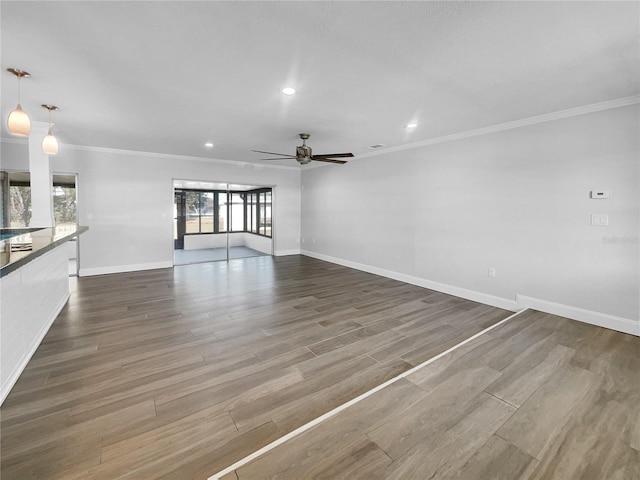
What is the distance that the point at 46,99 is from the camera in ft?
10.9

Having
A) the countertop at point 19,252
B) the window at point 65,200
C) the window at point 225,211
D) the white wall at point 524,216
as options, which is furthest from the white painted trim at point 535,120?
the window at point 65,200

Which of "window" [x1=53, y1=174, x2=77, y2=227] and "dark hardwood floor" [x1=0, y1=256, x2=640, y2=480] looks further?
"window" [x1=53, y1=174, x2=77, y2=227]

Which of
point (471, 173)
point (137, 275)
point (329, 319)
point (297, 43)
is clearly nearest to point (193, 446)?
point (329, 319)

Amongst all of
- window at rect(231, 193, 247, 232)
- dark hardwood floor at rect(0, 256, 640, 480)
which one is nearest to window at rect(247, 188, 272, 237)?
window at rect(231, 193, 247, 232)

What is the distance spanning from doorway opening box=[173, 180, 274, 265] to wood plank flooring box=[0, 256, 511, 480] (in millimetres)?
4051

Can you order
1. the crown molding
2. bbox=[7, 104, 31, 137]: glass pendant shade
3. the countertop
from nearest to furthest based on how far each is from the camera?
1. the countertop
2. bbox=[7, 104, 31, 137]: glass pendant shade
3. the crown molding

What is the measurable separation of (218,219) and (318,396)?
8.56 m

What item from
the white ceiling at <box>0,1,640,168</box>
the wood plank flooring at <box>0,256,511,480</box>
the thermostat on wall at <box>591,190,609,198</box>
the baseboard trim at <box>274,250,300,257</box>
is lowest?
the wood plank flooring at <box>0,256,511,480</box>

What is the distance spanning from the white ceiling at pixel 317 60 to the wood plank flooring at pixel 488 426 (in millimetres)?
2594

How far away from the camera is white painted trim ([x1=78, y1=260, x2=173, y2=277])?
19.6ft

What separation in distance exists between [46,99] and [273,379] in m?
3.96

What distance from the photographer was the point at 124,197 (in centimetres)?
627

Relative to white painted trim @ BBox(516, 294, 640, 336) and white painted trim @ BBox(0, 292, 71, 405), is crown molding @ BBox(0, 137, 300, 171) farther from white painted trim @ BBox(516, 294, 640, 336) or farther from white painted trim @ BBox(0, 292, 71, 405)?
white painted trim @ BBox(516, 294, 640, 336)

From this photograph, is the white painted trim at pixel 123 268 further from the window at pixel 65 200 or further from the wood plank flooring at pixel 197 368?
the window at pixel 65 200
